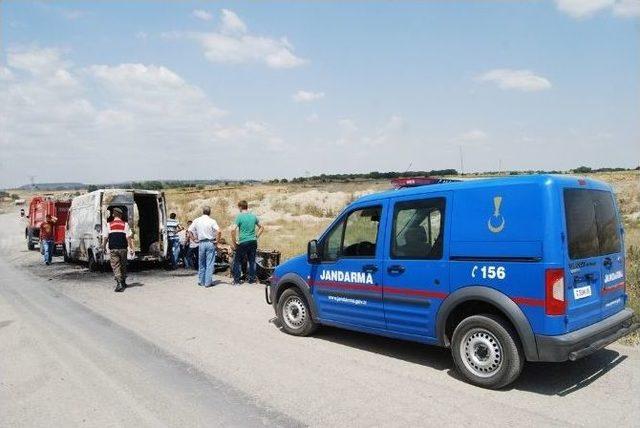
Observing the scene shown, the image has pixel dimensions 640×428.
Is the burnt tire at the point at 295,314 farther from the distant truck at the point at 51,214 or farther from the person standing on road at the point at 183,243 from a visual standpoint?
the distant truck at the point at 51,214

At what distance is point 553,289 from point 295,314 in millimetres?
3795

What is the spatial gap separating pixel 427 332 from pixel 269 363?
6.07ft

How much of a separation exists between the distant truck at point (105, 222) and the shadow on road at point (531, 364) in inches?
368

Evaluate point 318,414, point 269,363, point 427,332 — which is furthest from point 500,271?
point 269,363

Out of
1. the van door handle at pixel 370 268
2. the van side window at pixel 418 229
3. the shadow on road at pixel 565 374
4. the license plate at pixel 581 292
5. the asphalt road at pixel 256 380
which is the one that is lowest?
the shadow on road at pixel 565 374

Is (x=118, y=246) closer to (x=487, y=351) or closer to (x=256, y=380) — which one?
(x=256, y=380)

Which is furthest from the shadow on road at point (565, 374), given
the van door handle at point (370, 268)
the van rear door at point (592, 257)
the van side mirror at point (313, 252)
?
the van side mirror at point (313, 252)

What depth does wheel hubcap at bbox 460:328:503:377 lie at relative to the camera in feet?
16.9

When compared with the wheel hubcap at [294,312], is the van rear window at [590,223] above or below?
above

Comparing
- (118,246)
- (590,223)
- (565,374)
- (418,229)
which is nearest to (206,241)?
(118,246)

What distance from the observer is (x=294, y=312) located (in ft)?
24.7

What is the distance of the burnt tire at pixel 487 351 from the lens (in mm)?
5000

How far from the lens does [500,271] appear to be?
5023mm

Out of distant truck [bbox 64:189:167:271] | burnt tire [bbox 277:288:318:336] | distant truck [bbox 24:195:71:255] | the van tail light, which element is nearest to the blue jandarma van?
the van tail light
